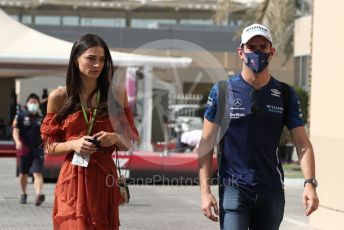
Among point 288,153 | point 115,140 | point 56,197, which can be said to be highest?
point 115,140

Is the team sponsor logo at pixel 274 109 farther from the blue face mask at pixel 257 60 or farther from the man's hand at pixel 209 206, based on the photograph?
the man's hand at pixel 209 206

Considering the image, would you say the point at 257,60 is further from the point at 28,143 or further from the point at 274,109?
the point at 28,143

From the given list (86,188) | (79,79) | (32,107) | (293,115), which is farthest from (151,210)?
(293,115)

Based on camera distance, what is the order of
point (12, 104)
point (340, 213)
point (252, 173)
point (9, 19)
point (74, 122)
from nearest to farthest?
point (252, 173) < point (74, 122) < point (340, 213) < point (9, 19) < point (12, 104)

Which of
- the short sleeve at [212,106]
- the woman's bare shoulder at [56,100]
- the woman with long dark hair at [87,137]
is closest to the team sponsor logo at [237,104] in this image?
the short sleeve at [212,106]

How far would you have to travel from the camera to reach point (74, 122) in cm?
571

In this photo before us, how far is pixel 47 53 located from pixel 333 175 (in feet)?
50.7

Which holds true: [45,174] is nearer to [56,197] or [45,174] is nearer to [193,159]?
[193,159]

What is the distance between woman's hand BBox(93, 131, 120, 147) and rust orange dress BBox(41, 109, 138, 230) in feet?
0.21

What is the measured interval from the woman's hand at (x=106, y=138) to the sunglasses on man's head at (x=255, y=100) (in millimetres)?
877

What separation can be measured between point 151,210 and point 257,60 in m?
9.54

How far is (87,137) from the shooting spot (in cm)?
556

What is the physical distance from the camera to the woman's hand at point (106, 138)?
555cm

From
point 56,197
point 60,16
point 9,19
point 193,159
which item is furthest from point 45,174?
point 60,16
